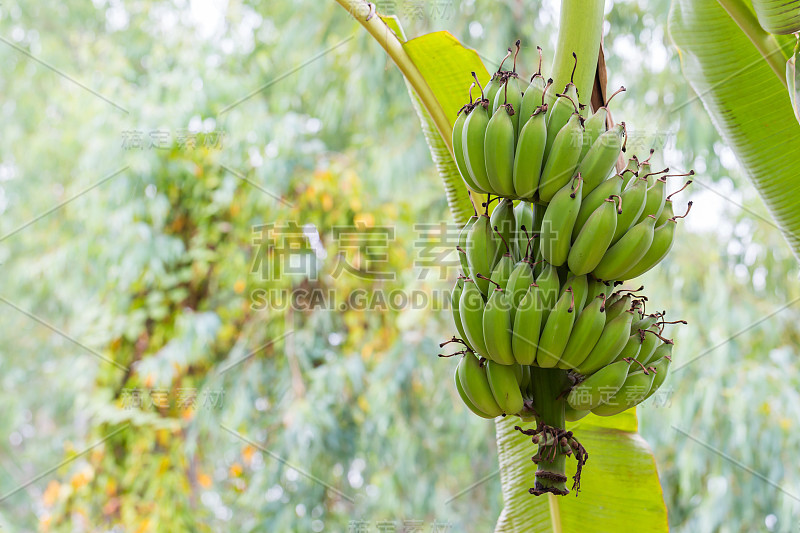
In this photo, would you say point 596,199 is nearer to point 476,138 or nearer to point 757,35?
point 476,138

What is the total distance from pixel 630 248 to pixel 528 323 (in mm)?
95

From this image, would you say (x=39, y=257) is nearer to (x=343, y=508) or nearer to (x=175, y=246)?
(x=175, y=246)

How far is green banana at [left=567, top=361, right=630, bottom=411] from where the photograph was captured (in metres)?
0.42

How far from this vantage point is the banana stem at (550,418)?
39 centimetres

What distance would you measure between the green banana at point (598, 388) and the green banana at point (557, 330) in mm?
31

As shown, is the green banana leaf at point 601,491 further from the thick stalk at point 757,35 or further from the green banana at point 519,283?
the thick stalk at point 757,35

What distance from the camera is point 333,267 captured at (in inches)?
77.4

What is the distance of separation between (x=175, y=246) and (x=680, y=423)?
166 centimetres

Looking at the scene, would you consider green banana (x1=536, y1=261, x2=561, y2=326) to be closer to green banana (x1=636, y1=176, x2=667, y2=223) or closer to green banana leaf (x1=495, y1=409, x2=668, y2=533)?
green banana (x1=636, y1=176, x2=667, y2=223)

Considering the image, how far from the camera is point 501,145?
1.41 feet

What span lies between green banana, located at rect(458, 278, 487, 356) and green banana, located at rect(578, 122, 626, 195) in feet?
0.36

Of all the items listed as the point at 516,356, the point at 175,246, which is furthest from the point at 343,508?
the point at 516,356

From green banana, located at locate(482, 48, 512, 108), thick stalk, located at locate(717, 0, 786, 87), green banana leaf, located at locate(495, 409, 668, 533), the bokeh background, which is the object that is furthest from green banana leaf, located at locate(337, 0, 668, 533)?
the bokeh background

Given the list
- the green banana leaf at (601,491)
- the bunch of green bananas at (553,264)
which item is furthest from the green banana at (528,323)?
the green banana leaf at (601,491)
